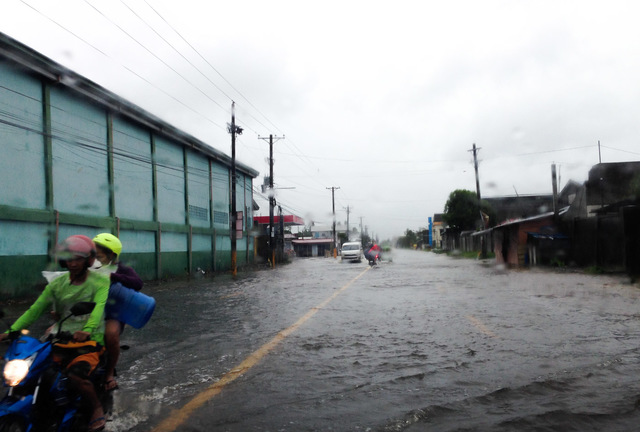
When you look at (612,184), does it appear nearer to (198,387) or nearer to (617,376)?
(617,376)

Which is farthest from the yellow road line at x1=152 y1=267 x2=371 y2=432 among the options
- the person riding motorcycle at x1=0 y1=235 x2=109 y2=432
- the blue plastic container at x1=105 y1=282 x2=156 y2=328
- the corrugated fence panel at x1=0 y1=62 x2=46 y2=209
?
the corrugated fence panel at x1=0 y1=62 x2=46 y2=209

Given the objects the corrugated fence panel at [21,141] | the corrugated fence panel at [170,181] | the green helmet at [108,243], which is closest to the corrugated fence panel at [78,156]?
the corrugated fence panel at [21,141]

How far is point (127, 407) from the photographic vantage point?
4543 mm

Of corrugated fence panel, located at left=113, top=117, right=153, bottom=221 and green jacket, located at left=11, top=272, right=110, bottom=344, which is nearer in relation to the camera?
green jacket, located at left=11, top=272, right=110, bottom=344

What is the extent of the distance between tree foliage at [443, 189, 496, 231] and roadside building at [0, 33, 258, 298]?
153 feet

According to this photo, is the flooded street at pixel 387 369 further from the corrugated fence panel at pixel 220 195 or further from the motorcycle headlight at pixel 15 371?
the corrugated fence panel at pixel 220 195

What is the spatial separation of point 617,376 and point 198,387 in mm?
4180

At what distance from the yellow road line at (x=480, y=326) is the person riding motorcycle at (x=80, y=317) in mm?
5724

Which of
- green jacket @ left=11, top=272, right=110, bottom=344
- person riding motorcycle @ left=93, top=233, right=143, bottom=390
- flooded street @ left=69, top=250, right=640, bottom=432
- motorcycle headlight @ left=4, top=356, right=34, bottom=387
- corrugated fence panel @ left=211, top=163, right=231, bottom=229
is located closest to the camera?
motorcycle headlight @ left=4, top=356, right=34, bottom=387

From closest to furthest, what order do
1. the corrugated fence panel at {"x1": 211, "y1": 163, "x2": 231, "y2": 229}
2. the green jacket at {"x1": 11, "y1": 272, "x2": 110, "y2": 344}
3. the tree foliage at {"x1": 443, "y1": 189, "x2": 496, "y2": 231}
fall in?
the green jacket at {"x1": 11, "y1": 272, "x2": 110, "y2": 344}
the corrugated fence panel at {"x1": 211, "y1": 163, "x2": 231, "y2": 229}
the tree foliage at {"x1": 443, "y1": 189, "x2": 496, "y2": 231}

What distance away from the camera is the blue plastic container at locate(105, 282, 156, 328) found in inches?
167

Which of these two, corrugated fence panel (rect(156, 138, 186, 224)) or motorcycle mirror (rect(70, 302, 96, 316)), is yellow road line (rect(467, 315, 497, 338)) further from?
corrugated fence panel (rect(156, 138, 186, 224))

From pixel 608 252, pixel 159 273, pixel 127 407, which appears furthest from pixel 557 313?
pixel 159 273

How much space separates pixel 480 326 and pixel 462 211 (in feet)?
210
